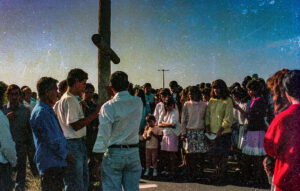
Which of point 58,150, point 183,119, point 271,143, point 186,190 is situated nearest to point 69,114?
point 58,150

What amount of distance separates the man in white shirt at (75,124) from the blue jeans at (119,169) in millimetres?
486

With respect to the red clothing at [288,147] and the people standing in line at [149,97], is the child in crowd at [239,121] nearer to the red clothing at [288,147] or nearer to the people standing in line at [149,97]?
the people standing in line at [149,97]

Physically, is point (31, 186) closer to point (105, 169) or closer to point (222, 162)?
point (105, 169)

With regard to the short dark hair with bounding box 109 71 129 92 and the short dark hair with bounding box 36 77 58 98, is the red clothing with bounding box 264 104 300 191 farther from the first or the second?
the short dark hair with bounding box 36 77 58 98

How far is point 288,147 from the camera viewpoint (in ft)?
7.63

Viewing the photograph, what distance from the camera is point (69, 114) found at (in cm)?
350

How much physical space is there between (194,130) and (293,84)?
4037 mm

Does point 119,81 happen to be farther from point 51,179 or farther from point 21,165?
point 21,165

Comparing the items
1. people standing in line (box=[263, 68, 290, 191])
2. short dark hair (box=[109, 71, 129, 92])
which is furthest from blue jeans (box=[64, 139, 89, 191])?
people standing in line (box=[263, 68, 290, 191])

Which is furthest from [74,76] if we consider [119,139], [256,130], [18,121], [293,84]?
[256,130]

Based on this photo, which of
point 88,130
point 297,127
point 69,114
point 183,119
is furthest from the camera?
point 183,119

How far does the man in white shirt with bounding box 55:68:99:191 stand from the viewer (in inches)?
137

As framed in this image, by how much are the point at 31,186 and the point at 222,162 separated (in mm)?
4033

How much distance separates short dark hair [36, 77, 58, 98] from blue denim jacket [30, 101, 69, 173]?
186 millimetres
